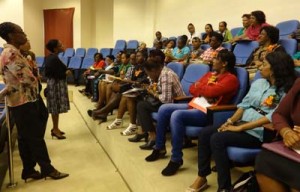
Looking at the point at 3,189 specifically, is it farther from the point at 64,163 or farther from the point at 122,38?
the point at 122,38

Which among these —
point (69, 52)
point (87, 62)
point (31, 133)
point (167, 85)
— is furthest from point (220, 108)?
point (69, 52)

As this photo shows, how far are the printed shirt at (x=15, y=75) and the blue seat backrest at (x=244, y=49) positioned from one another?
256cm

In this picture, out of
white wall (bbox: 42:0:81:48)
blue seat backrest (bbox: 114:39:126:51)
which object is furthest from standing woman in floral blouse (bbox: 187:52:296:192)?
white wall (bbox: 42:0:81:48)

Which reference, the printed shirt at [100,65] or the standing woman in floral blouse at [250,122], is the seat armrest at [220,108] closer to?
the standing woman in floral blouse at [250,122]

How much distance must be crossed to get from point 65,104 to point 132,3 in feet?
19.8

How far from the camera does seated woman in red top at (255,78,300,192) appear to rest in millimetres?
1312

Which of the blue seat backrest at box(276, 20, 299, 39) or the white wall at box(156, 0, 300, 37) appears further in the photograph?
the white wall at box(156, 0, 300, 37)

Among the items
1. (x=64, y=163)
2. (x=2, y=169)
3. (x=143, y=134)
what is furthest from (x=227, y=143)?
(x=2, y=169)

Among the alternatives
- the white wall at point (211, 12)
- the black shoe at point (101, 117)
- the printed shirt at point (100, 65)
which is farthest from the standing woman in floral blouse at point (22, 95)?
the white wall at point (211, 12)

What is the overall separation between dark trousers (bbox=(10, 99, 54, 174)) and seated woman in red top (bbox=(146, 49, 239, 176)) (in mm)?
951

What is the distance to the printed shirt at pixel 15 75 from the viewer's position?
2.34 metres

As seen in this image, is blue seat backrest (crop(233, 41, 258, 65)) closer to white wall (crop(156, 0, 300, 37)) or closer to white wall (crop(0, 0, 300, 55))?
white wall (crop(156, 0, 300, 37))

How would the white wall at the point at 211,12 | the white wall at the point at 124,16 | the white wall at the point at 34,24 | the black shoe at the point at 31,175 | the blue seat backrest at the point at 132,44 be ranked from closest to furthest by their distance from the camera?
the black shoe at the point at 31,175 → the white wall at the point at 211,12 → the white wall at the point at 124,16 → the blue seat backrest at the point at 132,44 → the white wall at the point at 34,24

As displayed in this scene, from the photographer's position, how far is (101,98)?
13.6 ft
